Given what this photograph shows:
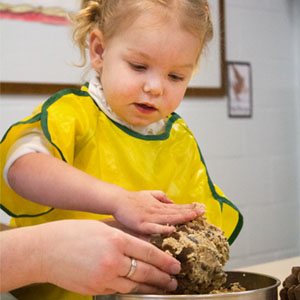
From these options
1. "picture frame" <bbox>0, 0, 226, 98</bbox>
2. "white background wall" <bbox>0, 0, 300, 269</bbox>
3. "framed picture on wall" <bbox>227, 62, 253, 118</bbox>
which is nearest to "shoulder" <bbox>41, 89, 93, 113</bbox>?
"picture frame" <bbox>0, 0, 226, 98</bbox>

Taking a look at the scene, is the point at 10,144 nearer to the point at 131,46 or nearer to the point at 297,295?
the point at 131,46

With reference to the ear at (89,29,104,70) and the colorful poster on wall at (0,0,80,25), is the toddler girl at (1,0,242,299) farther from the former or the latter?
the colorful poster on wall at (0,0,80,25)

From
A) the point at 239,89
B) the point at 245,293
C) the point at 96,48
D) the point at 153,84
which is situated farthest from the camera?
the point at 239,89

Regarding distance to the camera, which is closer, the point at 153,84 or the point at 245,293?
the point at 245,293

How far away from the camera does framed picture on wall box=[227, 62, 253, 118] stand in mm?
2332

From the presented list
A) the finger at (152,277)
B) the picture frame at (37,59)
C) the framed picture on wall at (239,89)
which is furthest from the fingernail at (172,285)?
Result: the framed picture on wall at (239,89)

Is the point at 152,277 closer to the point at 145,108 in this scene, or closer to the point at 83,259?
the point at 83,259

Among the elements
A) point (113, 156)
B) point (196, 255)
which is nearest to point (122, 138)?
point (113, 156)

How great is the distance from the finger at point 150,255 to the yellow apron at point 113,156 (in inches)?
11.9

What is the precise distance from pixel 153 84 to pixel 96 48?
0.19m

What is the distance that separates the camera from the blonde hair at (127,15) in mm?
956

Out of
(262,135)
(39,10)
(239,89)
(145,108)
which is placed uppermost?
(39,10)

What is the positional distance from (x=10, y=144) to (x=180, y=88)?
1.14 feet

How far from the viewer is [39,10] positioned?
1.76 meters
